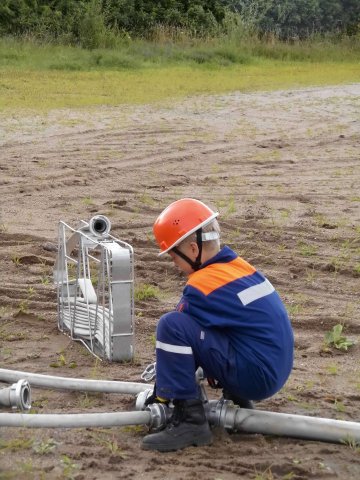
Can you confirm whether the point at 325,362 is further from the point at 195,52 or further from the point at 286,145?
the point at 195,52

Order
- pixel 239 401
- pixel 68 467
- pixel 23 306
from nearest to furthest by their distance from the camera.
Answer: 1. pixel 68 467
2. pixel 239 401
3. pixel 23 306

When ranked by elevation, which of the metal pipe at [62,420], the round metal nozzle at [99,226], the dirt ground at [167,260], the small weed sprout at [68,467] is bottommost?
the dirt ground at [167,260]

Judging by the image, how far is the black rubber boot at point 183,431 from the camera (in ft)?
14.2

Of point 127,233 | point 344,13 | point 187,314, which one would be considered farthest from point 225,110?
point 344,13

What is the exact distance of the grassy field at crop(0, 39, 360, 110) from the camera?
17.6m

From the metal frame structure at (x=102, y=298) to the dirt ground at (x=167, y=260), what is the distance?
0.32ft

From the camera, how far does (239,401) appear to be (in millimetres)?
4672

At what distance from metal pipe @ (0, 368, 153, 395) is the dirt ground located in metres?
0.07

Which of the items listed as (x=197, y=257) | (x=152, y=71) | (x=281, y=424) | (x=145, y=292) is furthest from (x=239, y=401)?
(x=152, y=71)

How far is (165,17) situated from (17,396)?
95.0ft

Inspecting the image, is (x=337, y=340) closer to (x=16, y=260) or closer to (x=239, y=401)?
(x=239, y=401)

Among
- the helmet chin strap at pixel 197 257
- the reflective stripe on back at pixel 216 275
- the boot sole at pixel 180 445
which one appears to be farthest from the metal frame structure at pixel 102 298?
the boot sole at pixel 180 445

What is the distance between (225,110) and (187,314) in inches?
484

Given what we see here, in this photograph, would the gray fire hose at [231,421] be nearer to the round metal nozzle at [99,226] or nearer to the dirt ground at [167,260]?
the dirt ground at [167,260]
